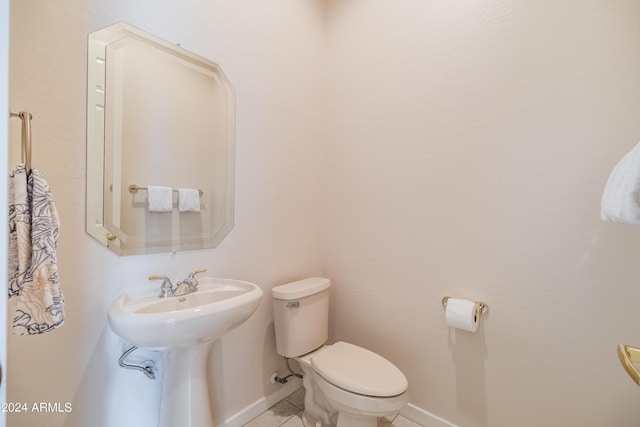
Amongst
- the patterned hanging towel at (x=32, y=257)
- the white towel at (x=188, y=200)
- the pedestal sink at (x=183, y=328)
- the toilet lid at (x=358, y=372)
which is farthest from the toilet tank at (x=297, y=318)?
the patterned hanging towel at (x=32, y=257)

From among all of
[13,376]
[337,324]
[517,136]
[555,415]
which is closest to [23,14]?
[13,376]

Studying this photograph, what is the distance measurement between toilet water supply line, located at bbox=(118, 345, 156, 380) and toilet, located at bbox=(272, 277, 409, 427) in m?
0.60

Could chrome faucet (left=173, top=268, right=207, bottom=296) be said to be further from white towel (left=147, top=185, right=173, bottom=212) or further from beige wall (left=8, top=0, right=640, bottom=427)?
white towel (left=147, top=185, right=173, bottom=212)

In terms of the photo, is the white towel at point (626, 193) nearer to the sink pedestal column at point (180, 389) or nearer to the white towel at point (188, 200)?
the sink pedestal column at point (180, 389)

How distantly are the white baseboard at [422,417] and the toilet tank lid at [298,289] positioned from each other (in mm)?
822

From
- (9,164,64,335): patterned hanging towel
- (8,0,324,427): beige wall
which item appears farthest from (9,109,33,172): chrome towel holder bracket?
(8,0,324,427): beige wall

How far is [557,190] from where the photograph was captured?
45.9 inches

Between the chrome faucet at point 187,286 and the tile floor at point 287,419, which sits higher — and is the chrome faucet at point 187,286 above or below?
above

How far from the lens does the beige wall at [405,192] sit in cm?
99

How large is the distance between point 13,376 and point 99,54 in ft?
3.66

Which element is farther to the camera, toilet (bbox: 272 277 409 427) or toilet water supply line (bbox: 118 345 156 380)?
toilet (bbox: 272 277 409 427)

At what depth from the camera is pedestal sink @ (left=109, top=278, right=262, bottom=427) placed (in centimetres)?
88

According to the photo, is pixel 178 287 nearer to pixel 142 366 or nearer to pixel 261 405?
pixel 142 366

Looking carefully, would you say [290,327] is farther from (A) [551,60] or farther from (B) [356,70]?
(A) [551,60]
